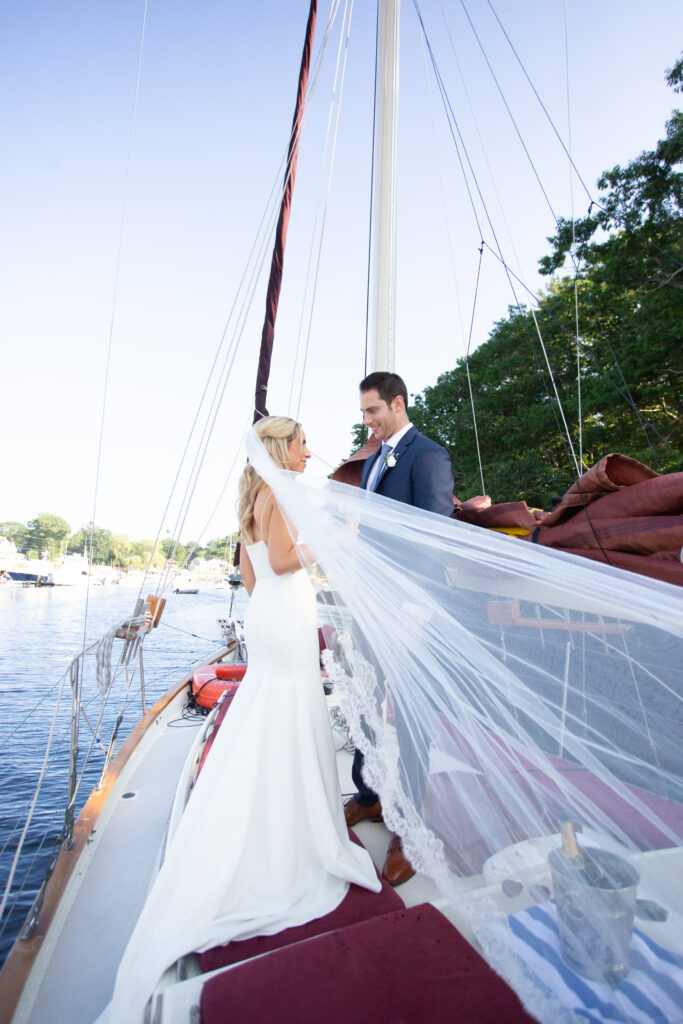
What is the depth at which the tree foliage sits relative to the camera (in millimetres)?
10852

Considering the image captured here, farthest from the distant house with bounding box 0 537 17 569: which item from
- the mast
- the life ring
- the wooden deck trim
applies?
the mast

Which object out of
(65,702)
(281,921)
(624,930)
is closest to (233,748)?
(281,921)

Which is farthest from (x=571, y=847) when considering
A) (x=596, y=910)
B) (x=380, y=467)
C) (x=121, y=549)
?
(x=121, y=549)

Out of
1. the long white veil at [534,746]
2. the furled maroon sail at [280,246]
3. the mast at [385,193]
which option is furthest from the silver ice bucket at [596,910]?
the furled maroon sail at [280,246]

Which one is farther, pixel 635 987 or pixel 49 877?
pixel 49 877

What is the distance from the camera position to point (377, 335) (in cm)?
350

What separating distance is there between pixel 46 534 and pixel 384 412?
62.4 meters

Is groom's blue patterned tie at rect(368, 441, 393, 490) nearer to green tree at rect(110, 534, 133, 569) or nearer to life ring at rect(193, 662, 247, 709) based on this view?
life ring at rect(193, 662, 247, 709)

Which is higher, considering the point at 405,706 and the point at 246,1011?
the point at 405,706

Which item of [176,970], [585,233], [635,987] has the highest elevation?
[585,233]

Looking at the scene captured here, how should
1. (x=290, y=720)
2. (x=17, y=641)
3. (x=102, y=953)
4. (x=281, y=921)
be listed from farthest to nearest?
1. (x=17, y=641)
2. (x=290, y=720)
3. (x=102, y=953)
4. (x=281, y=921)

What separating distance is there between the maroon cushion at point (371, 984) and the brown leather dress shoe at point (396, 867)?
1.38ft

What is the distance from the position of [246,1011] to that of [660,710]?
3.37ft

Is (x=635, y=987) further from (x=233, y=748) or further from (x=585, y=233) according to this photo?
(x=585, y=233)
